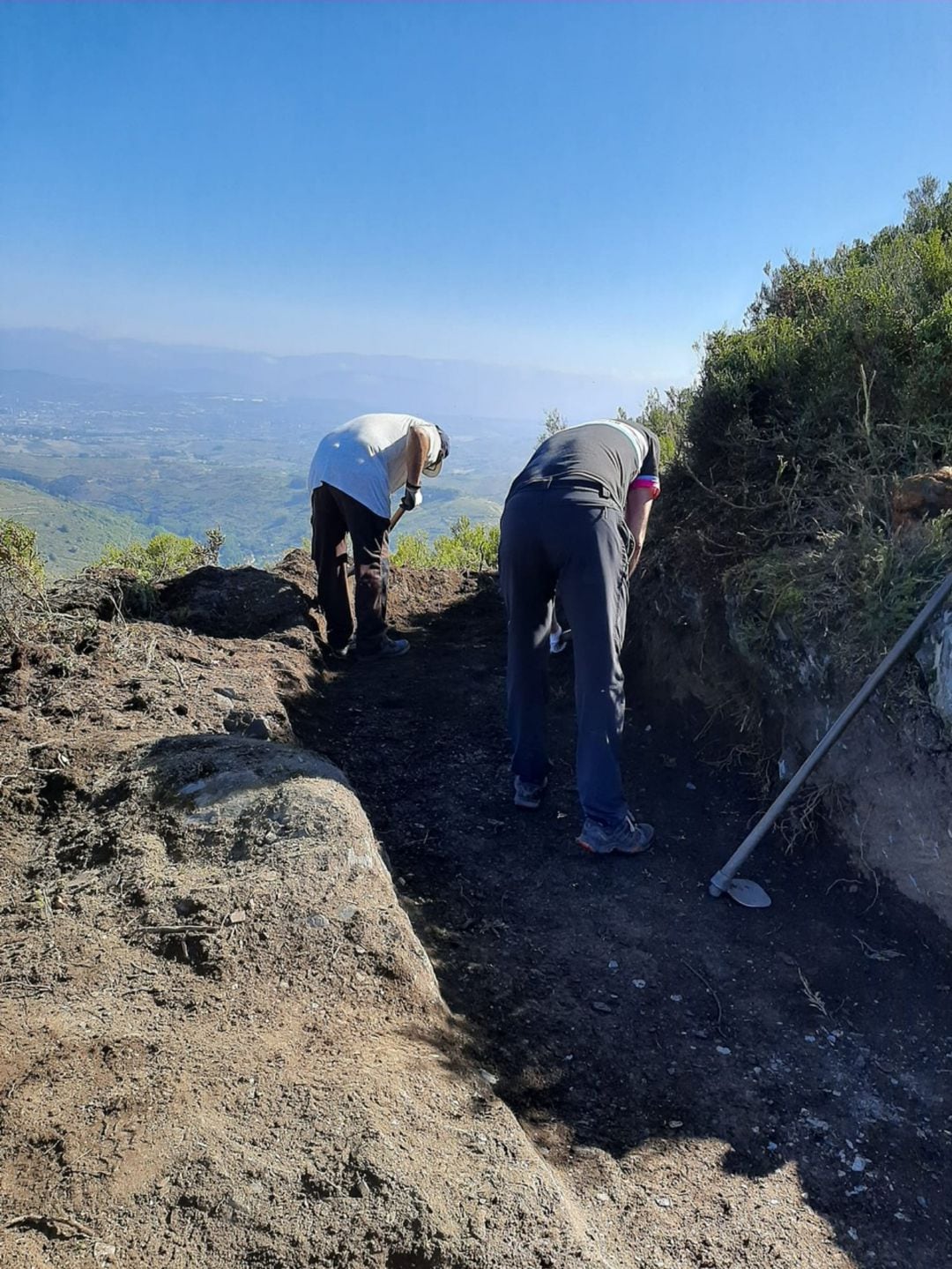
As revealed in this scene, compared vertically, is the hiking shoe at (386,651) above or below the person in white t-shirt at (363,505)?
below

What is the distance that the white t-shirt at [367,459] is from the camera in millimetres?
5875

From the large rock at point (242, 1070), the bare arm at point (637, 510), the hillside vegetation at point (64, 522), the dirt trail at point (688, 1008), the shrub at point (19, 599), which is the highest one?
the bare arm at point (637, 510)

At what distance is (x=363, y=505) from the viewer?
588 centimetres

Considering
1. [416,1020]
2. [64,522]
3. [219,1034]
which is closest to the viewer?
[219,1034]

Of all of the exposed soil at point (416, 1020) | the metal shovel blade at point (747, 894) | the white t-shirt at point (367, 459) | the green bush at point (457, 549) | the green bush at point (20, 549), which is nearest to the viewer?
the exposed soil at point (416, 1020)

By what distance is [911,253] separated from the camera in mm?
5043

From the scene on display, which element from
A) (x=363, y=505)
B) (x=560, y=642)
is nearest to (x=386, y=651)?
(x=363, y=505)

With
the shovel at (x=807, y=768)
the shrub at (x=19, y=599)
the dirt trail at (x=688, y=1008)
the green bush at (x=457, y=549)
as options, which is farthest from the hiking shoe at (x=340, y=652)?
the shovel at (x=807, y=768)

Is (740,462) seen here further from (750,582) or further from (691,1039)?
(691,1039)

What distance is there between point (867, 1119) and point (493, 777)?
2385 mm

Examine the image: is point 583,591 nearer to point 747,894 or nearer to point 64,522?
point 747,894

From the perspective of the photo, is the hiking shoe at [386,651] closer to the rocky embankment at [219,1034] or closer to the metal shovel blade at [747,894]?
the rocky embankment at [219,1034]

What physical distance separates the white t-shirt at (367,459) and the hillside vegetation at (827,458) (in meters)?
2.02

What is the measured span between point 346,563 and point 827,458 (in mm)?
3549
